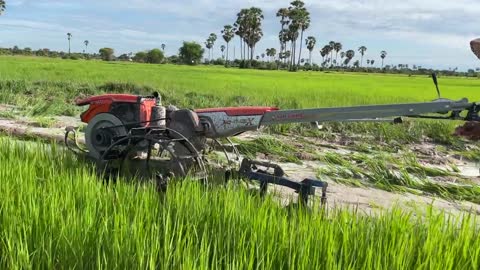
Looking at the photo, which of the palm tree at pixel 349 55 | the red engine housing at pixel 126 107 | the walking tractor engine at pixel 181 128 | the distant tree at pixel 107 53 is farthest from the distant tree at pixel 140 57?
the walking tractor engine at pixel 181 128

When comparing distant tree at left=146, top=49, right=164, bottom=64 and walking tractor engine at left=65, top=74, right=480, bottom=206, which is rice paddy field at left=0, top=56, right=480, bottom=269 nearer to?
walking tractor engine at left=65, top=74, right=480, bottom=206

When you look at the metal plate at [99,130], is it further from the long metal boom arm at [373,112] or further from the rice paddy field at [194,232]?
the long metal boom arm at [373,112]

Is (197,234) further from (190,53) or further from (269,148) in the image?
(190,53)

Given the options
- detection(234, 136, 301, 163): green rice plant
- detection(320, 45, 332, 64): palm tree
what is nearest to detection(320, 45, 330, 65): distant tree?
detection(320, 45, 332, 64): palm tree

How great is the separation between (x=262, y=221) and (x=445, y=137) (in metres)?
7.18

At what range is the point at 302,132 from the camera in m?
8.88

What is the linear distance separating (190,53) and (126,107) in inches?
2767

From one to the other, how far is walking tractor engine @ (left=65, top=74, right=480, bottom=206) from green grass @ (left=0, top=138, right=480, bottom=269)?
0.58 meters

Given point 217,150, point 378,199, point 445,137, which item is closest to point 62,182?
point 378,199

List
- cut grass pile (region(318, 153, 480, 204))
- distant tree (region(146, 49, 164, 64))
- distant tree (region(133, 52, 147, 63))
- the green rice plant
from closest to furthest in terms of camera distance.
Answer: cut grass pile (region(318, 153, 480, 204)), the green rice plant, distant tree (region(146, 49, 164, 64)), distant tree (region(133, 52, 147, 63))

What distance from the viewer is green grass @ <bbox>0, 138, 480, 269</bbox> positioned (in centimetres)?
223

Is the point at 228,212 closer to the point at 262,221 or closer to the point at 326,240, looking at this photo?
the point at 262,221

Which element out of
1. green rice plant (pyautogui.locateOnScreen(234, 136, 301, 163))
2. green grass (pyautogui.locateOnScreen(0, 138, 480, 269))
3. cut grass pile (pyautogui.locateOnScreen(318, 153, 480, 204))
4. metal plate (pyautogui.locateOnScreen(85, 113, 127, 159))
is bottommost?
cut grass pile (pyautogui.locateOnScreen(318, 153, 480, 204))

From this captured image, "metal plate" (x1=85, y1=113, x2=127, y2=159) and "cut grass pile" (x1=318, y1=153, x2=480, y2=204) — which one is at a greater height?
"metal plate" (x1=85, y1=113, x2=127, y2=159)
